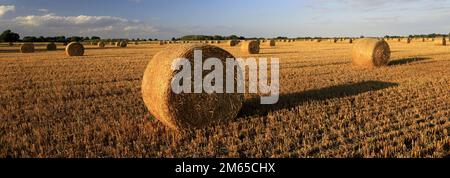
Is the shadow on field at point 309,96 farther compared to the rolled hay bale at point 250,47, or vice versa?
the rolled hay bale at point 250,47

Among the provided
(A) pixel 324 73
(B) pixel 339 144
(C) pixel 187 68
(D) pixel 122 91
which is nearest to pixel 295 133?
(B) pixel 339 144

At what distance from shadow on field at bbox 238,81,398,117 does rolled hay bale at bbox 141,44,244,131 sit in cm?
66

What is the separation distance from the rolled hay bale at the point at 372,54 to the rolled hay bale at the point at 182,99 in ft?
35.2

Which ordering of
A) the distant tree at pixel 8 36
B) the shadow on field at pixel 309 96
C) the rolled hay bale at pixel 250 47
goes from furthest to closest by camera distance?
the distant tree at pixel 8 36 < the rolled hay bale at pixel 250 47 < the shadow on field at pixel 309 96

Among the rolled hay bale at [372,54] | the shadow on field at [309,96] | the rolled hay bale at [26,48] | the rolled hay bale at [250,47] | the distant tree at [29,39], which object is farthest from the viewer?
the distant tree at [29,39]

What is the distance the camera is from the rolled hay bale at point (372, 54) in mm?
16594

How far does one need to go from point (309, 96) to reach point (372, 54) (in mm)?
8068

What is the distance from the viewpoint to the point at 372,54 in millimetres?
16516

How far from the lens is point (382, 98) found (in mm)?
9289

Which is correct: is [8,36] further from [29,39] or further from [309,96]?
[309,96]

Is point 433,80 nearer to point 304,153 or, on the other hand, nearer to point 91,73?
point 304,153

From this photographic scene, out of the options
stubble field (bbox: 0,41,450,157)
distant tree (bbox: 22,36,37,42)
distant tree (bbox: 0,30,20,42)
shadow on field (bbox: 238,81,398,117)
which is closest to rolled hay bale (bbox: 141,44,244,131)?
stubble field (bbox: 0,41,450,157)

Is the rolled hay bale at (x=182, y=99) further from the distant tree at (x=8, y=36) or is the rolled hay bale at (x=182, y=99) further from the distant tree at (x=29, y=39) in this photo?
the distant tree at (x=29, y=39)

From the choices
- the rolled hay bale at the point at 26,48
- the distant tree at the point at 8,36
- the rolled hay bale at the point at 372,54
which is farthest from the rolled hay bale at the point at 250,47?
the distant tree at the point at 8,36
